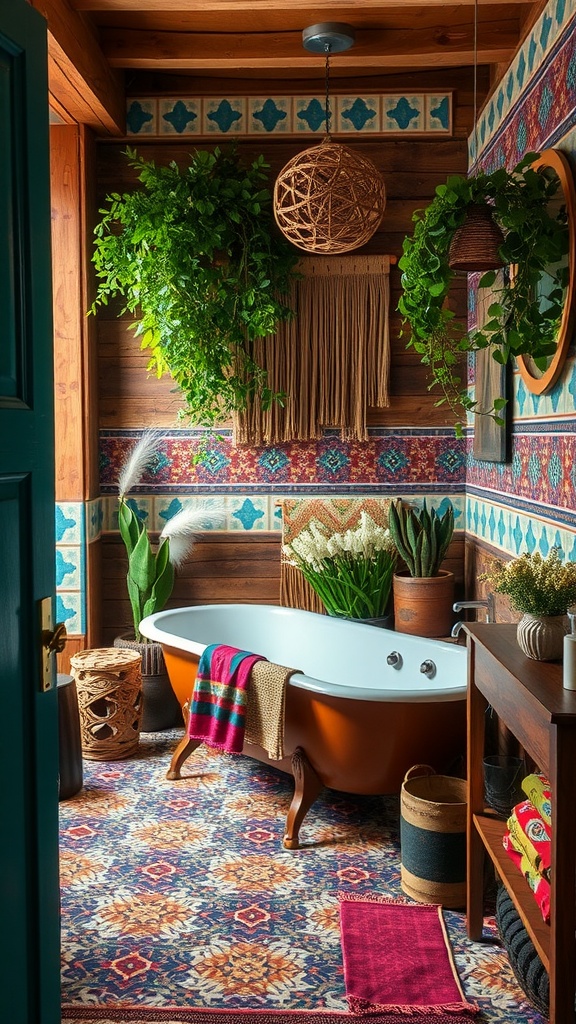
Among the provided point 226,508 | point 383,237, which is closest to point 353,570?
point 226,508

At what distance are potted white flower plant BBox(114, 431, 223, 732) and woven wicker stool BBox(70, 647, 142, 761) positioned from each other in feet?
1.06

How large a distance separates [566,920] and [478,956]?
985 millimetres

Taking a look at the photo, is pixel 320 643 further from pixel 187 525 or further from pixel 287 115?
pixel 287 115

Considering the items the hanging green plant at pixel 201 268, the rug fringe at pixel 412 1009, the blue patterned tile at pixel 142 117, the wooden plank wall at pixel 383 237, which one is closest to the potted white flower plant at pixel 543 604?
the rug fringe at pixel 412 1009

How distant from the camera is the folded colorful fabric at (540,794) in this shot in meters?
2.28

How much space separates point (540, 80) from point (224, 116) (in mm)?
2059

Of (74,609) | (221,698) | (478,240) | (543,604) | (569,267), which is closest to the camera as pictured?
(543,604)

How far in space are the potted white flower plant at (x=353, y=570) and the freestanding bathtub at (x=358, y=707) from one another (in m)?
0.27

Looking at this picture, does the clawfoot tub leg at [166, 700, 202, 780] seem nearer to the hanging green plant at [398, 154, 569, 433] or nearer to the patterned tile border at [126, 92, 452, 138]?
the hanging green plant at [398, 154, 569, 433]

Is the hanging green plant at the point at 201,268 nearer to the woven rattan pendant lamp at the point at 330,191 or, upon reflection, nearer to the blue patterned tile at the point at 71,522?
the woven rattan pendant lamp at the point at 330,191

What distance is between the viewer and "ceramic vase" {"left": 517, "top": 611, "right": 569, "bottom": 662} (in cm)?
224

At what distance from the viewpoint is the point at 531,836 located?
7.70 ft

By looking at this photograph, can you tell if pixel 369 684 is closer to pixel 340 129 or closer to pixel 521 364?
pixel 521 364

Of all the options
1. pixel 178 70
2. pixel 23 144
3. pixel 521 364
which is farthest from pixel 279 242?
pixel 23 144
